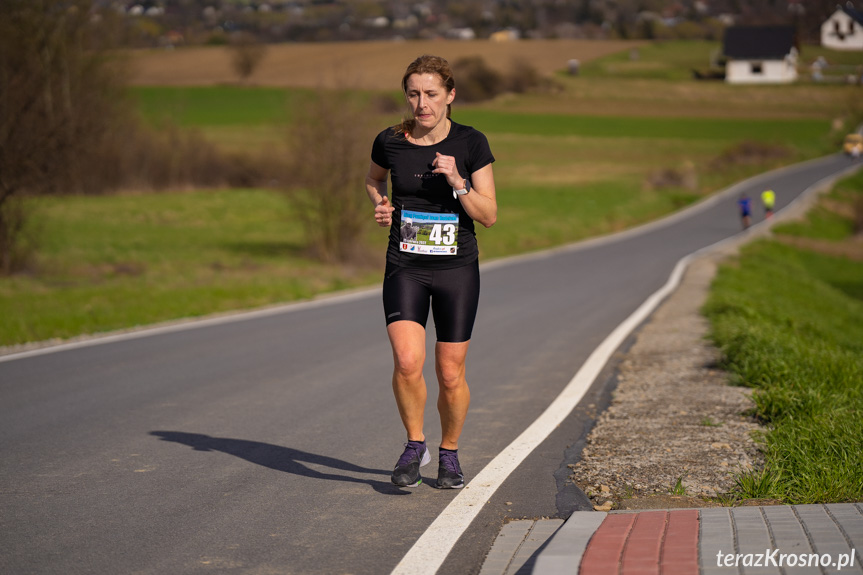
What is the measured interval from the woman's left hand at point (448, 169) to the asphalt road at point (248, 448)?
170 cm

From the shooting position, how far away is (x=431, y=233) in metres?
5.48

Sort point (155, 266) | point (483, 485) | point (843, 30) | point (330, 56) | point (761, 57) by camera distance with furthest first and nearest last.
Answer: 1. point (761, 57)
2. point (330, 56)
3. point (843, 30)
4. point (155, 266)
5. point (483, 485)

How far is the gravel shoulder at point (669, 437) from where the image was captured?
221 inches

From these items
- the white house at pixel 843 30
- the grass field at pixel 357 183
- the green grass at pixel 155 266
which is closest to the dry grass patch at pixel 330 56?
the grass field at pixel 357 183

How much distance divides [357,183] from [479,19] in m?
122

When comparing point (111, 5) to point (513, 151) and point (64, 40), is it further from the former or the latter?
point (513, 151)

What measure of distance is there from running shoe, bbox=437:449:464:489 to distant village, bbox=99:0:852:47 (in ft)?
286

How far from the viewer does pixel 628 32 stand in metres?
122

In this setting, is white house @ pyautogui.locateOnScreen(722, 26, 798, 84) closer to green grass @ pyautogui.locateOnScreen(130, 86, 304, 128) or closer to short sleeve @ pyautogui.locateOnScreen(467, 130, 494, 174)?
green grass @ pyautogui.locateOnScreen(130, 86, 304, 128)

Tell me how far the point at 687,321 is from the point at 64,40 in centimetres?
2324

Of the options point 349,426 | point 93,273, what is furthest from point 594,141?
point 349,426

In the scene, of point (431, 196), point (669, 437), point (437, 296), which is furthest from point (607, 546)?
point (669, 437)
